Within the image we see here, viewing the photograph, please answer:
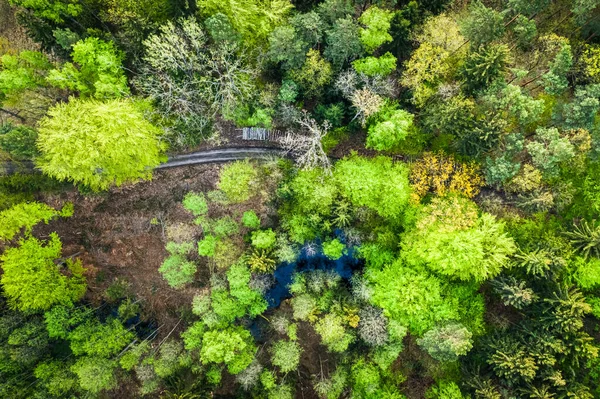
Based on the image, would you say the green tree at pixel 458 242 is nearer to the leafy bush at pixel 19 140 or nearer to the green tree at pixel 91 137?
the green tree at pixel 91 137

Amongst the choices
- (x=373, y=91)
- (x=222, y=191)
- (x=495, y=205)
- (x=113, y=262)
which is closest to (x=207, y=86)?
(x=222, y=191)

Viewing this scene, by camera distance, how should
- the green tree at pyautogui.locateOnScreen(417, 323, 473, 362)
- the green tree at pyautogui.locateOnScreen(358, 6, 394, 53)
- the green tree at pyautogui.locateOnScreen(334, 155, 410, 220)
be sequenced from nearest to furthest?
the green tree at pyautogui.locateOnScreen(417, 323, 473, 362)
the green tree at pyautogui.locateOnScreen(358, 6, 394, 53)
the green tree at pyautogui.locateOnScreen(334, 155, 410, 220)

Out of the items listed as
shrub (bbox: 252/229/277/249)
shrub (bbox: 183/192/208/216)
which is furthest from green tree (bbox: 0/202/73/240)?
shrub (bbox: 252/229/277/249)

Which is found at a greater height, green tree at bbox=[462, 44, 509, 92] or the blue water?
green tree at bbox=[462, 44, 509, 92]

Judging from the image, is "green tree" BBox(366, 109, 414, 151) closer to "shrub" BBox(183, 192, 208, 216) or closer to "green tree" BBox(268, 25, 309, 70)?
"green tree" BBox(268, 25, 309, 70)

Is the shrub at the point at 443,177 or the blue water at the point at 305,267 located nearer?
the shrub at the point at 443,177

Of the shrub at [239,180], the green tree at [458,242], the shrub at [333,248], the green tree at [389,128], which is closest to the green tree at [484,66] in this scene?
the green tree at [389,128]

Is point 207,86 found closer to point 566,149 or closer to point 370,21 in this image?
point 370,21
